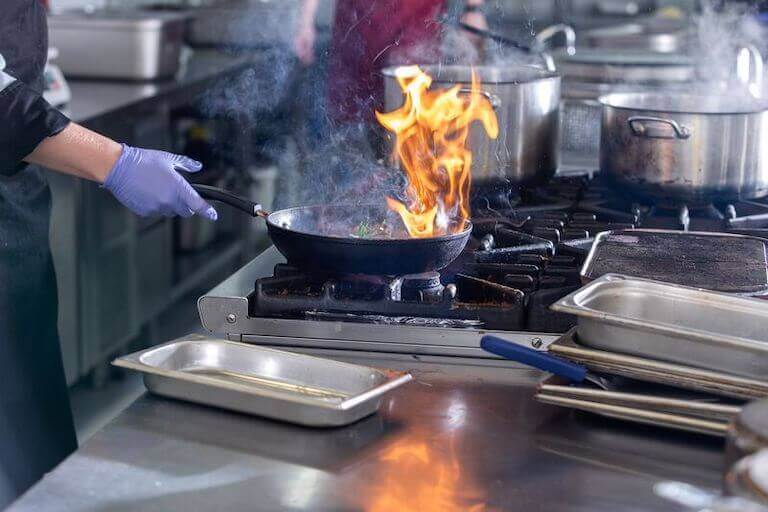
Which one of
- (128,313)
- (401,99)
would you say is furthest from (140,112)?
(401,99)

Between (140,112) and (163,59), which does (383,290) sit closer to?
(140,112)

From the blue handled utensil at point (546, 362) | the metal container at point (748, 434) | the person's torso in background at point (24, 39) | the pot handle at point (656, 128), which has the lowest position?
the blue handled utensil at point (546, 362)

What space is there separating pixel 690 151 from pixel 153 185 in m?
1.04

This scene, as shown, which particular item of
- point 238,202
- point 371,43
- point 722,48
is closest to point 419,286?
point 238,202

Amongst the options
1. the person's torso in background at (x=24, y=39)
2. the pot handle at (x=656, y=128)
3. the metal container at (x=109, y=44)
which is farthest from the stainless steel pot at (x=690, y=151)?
the metal container at (x=109, y=44)

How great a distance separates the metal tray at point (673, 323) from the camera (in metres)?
1.16

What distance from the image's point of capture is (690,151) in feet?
6.63

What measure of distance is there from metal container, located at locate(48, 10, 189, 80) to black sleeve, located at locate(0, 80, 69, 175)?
221cm

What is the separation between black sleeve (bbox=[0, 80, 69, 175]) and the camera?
6.01 ft

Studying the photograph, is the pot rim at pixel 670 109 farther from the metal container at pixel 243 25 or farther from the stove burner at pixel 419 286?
the metal container at pixel 243 25

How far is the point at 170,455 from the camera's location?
44.4 inches

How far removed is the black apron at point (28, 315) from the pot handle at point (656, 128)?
4.16ft

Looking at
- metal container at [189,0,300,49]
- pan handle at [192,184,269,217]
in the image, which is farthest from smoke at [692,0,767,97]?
metal container at [189,0,300,49]

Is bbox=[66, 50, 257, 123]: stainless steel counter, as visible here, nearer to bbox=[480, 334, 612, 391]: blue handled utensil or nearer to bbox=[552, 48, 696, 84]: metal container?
bbox=[552, 48, 696, 84]: metal container
